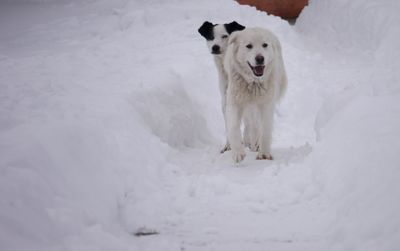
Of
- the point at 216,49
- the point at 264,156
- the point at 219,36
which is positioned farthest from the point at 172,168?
the point at 219,36

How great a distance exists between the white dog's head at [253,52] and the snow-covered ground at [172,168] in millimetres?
900

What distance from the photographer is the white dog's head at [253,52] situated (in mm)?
4449

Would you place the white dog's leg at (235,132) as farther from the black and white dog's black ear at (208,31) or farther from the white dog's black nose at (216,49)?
the black and white dog's black ear at (208,31)

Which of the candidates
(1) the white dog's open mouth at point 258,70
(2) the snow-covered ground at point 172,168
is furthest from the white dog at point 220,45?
(1) the white dog's open mouth at point 258,70

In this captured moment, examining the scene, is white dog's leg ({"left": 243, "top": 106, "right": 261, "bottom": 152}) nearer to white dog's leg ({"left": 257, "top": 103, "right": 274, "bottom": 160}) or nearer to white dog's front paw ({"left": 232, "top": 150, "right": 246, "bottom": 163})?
white dog's leg ({"left": 257, "top": 103, "right": 274, "bottom": 160})

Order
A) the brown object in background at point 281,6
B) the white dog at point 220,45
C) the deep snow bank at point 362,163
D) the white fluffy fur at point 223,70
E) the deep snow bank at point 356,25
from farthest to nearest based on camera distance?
the brown object in background at point 281,6
the deep snow bank at point 356,25
the white dog at point 220,45
the white fluffy fur at point 223,70
the deep snow bank at point 362,163

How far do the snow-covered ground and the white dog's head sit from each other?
35.4 inches

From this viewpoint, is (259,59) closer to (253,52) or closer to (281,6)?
(253,52)

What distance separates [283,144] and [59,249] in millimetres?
4832

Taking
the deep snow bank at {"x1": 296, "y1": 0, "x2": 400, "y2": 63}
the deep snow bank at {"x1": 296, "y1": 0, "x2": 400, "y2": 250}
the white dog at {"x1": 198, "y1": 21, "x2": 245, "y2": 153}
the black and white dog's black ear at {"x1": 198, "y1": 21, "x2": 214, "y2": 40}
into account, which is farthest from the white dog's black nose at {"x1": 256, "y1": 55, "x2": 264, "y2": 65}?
the deep snow bank at {"x1": 296, "y1": 0, "x2": 400, "y2": 63}

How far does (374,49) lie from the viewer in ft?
30.5

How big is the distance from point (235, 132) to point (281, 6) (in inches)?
343

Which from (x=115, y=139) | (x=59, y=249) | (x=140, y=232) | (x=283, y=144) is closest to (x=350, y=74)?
(x=283, y=144)

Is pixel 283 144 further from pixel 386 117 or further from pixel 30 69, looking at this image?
pixel 30 69
